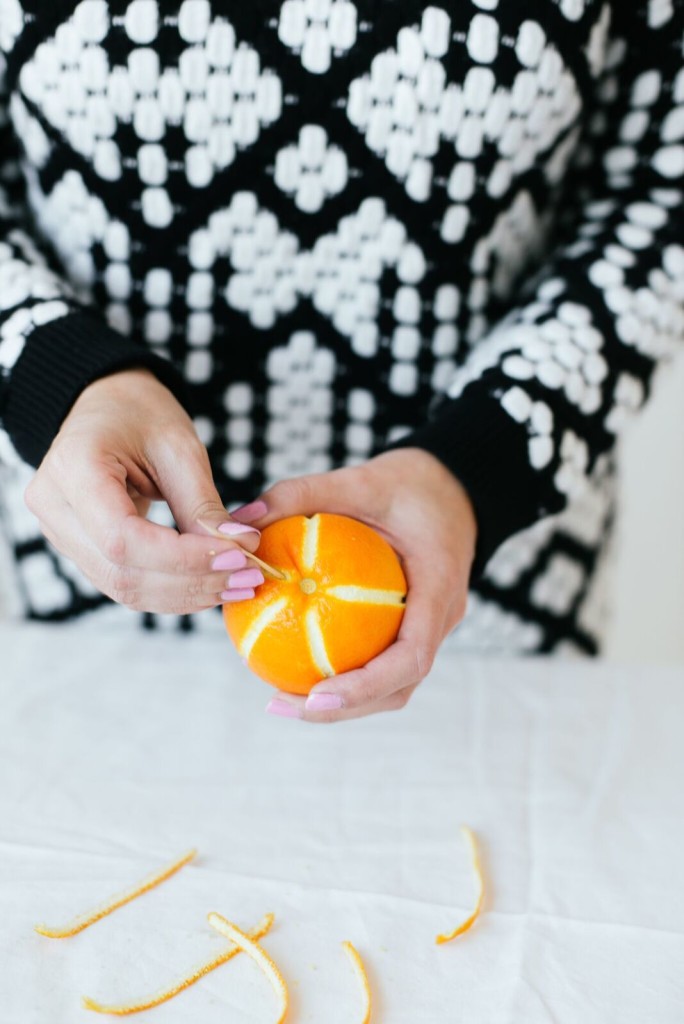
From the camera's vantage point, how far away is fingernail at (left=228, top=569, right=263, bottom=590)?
22.0 inches

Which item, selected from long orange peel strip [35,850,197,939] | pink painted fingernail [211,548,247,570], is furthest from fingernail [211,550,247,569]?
long orange peel strip [35,850,197,939]

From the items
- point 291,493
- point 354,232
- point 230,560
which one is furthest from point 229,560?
point 354,232

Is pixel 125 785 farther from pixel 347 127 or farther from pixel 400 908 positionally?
pixel 347 127

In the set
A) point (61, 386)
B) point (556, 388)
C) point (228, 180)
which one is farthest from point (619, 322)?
point (61, 386)

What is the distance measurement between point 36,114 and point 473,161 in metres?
0.32

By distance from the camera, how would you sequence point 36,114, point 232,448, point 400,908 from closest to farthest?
point 400,908 < point 36,114 < point 232,448

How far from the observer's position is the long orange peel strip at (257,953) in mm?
525

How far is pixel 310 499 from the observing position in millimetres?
638

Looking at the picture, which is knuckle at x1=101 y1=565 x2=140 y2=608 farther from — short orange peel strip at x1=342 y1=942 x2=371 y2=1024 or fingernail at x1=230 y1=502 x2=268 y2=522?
short orange peel strip at x1=342 y1=942 x2=371 y2=1024

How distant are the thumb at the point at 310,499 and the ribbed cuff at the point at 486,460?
0.07 metres

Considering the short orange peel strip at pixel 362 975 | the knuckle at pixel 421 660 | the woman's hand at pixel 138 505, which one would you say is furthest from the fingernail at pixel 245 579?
the short orange peel strip at pixel 362 975

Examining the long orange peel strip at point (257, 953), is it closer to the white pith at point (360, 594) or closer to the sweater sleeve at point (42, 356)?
the white pith at point (360, 594)

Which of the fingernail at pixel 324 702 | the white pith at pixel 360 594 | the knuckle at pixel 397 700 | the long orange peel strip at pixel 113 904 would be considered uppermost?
the white pith at pixel 360 594

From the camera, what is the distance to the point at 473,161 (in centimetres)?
72
